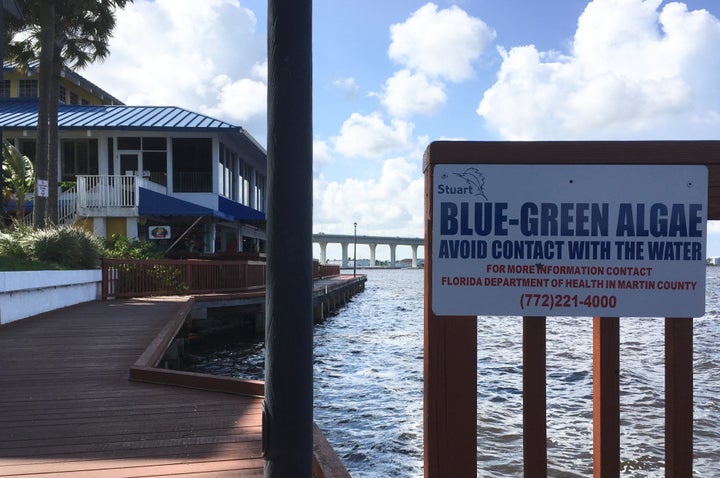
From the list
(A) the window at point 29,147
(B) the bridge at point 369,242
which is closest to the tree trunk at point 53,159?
(A) the window at point 29,147

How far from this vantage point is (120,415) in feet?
17.5

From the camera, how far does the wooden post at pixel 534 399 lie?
2033 mm

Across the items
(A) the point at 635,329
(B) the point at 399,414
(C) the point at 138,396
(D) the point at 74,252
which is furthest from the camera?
(A) the point at 635,329

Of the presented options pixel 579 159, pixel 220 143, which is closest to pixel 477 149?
pixel 579 159

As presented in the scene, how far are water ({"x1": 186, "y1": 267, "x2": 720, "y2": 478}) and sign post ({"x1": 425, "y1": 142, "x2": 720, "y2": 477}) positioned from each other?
5468 mm

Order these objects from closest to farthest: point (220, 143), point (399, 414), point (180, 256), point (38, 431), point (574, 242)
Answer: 1. point (574, 242)
2. point (38, 431)
3. point (399, 414)
4. point (180, 256)
5. point (220, 143)

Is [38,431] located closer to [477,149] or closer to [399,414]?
[477,149]

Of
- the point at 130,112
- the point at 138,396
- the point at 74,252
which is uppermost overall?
the point at 130,112

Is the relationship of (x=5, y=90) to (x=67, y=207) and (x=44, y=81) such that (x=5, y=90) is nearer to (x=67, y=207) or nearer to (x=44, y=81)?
(x=67, y=207)

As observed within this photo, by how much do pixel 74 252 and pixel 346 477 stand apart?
13207 mm

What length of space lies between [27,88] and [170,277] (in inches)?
960

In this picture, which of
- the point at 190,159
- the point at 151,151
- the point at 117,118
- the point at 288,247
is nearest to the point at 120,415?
the point at 288,247

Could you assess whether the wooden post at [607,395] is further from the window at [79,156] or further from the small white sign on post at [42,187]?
the window at [79,156]

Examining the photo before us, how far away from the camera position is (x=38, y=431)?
493 centimetres
